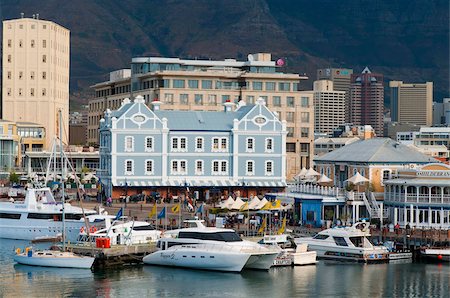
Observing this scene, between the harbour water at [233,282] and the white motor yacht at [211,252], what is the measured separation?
1.91 feet

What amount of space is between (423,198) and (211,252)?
20710 millimetres

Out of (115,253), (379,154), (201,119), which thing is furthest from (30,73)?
(115,253)

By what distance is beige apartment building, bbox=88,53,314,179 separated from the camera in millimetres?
157500

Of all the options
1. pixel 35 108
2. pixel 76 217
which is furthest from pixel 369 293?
pixel 35 108

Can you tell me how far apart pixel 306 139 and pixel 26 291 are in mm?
93333

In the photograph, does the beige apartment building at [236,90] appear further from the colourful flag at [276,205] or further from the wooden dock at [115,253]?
the wooden dock at [115,253]

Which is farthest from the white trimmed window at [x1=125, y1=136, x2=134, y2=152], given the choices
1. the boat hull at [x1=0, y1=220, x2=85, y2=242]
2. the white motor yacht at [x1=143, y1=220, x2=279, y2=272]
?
the white motor yacht at [x1=143, y1=220, x2=279, y2=272]

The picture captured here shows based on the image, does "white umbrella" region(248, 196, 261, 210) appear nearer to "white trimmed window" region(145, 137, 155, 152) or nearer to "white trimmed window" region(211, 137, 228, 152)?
"white trimmed window" region(211, 137, 228, 152)

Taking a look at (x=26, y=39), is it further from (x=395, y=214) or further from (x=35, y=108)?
(x=395, y=214)

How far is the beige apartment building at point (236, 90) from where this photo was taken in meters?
158

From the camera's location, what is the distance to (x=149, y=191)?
380ft

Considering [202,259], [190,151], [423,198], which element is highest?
[190,151]

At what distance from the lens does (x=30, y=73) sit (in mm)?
192875

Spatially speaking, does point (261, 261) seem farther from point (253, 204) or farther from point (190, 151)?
point (190, 151)
